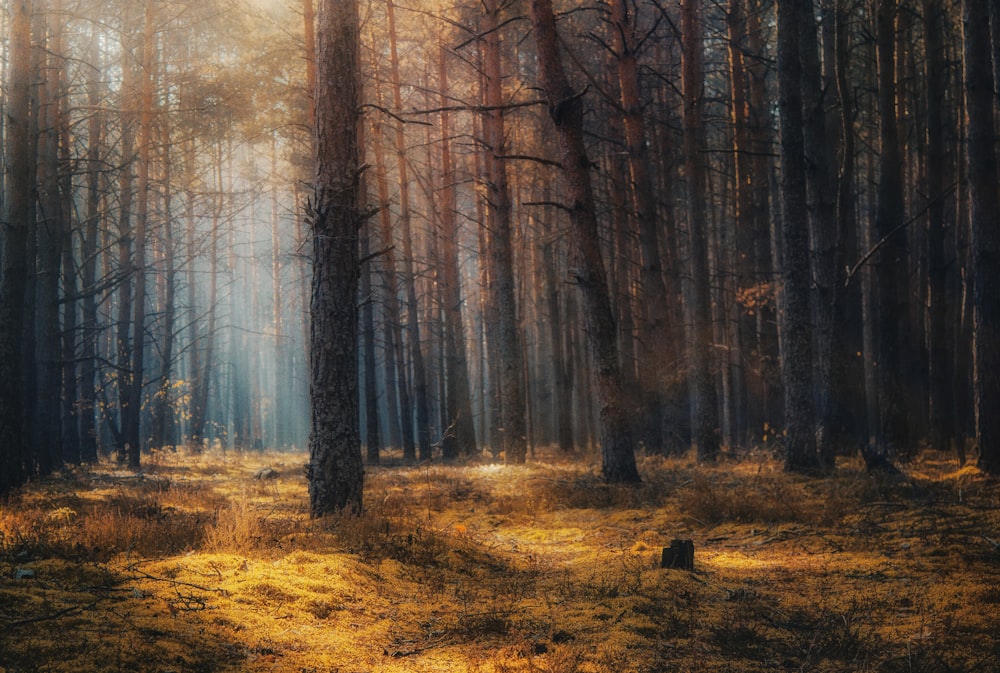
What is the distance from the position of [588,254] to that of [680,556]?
557 centimetres

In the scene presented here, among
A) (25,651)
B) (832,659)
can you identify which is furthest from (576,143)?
(25,651)

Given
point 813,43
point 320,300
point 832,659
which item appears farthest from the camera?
Result: point 813,43

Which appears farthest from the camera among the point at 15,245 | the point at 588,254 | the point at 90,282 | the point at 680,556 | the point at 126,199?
the point at 126,199

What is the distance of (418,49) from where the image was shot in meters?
23.0

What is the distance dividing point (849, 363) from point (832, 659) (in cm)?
1040

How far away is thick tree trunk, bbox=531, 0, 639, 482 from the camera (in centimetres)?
1076

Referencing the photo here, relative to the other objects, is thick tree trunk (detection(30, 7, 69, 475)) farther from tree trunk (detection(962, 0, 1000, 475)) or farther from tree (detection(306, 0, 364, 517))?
tree trunk (detection(962, 0, 1000, 475))

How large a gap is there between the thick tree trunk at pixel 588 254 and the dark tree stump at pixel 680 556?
461cm

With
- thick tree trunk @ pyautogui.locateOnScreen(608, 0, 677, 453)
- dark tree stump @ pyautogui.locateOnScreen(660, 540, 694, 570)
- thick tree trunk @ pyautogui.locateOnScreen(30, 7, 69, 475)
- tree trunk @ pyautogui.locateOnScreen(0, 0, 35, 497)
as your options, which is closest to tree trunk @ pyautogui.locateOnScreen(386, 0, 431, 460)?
thick tree trunk @ pyautogui.locateOnScreen(608, 0, 677, 453)

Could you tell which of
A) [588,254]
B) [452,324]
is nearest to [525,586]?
[588,254]

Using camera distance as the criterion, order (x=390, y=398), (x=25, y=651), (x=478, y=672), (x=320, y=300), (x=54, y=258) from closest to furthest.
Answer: (x=25, y=651) → (x=478, y=672) → (x=320, y=300) → (x=54, y=258) → (x=390, y=398)

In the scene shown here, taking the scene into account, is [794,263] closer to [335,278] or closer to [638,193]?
[638,193]

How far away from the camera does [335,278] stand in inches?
325

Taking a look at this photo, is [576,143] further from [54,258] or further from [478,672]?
[54,258]
